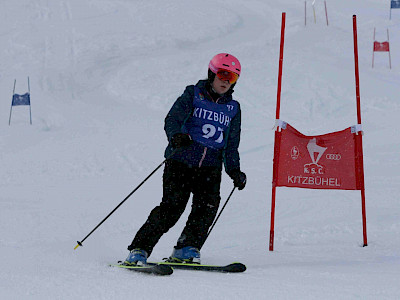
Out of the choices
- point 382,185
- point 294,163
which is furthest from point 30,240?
point 382,185

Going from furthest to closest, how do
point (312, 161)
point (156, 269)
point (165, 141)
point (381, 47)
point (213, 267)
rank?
point (381, 47) → point (165, 141) → point (312, 161) → point (213, 267) → point (156, 269)

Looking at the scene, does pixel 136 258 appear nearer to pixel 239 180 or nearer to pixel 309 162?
pixel 239 180

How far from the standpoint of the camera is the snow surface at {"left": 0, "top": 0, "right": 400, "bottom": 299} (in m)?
3.37

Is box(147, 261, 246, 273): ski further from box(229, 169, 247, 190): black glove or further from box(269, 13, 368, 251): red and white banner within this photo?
box(269, 13, 368, 251): red and white banner

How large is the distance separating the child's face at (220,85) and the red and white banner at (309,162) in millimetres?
1278

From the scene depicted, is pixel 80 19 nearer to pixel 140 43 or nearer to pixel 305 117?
pixel 140 43

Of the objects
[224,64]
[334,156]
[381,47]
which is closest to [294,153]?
[334,156]

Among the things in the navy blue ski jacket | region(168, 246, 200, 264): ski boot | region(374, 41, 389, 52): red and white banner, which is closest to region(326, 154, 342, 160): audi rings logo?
the navy blue ski jacket

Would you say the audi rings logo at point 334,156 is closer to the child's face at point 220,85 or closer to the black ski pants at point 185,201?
the black ski pants at point 185,201

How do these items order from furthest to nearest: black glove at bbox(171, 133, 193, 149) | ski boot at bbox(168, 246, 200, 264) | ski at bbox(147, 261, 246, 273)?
1. ski boot at bbox(168, 246, 200, 264)
2. black glove at bbox(171, 133, 193, 149)
3. ski at bbox(147, 261, 246, 273)

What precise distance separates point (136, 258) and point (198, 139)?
3.05 feet

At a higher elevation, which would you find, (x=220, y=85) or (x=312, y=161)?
(x=220, y=85)

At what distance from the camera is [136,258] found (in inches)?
147

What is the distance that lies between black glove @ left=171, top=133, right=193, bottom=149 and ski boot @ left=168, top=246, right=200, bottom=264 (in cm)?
81
